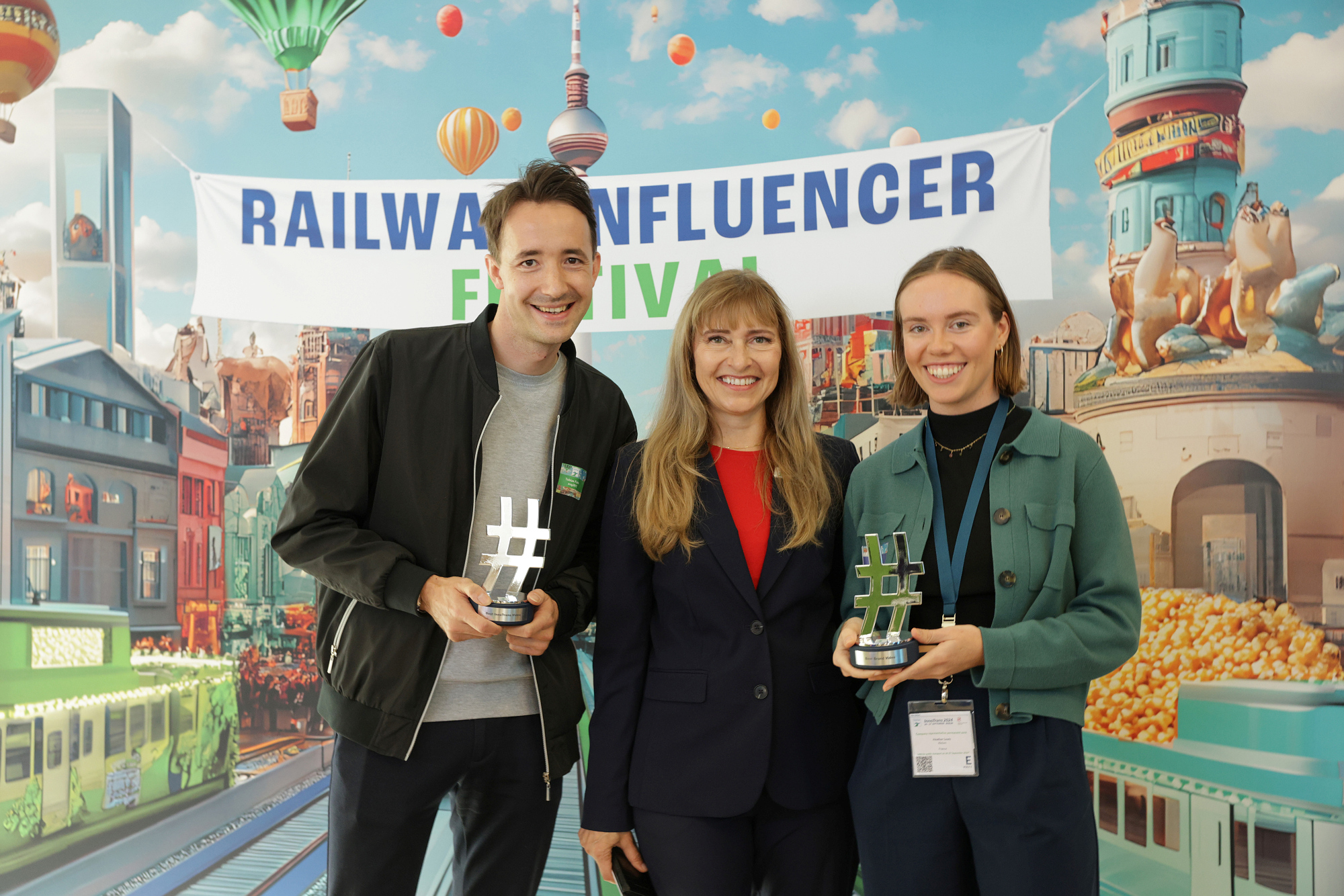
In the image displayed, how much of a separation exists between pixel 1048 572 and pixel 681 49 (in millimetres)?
2804

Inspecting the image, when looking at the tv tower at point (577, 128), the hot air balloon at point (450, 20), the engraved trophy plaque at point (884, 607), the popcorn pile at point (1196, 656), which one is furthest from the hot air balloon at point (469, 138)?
the popcorn pile at point (1196, 656)

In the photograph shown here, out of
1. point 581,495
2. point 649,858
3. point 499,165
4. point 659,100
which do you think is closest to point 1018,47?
point 659,100

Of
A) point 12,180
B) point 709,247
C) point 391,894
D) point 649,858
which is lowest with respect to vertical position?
point 391,894

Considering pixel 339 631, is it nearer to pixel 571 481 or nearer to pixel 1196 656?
pixel 571 481

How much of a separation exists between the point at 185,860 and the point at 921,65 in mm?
4301

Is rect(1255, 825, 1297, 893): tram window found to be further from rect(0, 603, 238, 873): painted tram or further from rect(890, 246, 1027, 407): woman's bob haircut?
rect(0, 603, 238, 873): painted tram

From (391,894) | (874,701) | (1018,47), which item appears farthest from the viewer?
(1018,47)

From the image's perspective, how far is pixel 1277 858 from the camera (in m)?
2.88

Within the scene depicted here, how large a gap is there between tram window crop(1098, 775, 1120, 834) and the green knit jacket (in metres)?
2.03

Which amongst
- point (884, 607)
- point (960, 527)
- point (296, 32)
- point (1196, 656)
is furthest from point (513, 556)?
point (296, 32)

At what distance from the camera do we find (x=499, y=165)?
350 cm

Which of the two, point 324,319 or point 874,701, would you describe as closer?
point 874,701

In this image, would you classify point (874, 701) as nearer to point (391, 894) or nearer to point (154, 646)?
point (391, 894)

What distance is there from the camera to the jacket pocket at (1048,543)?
139 cm
